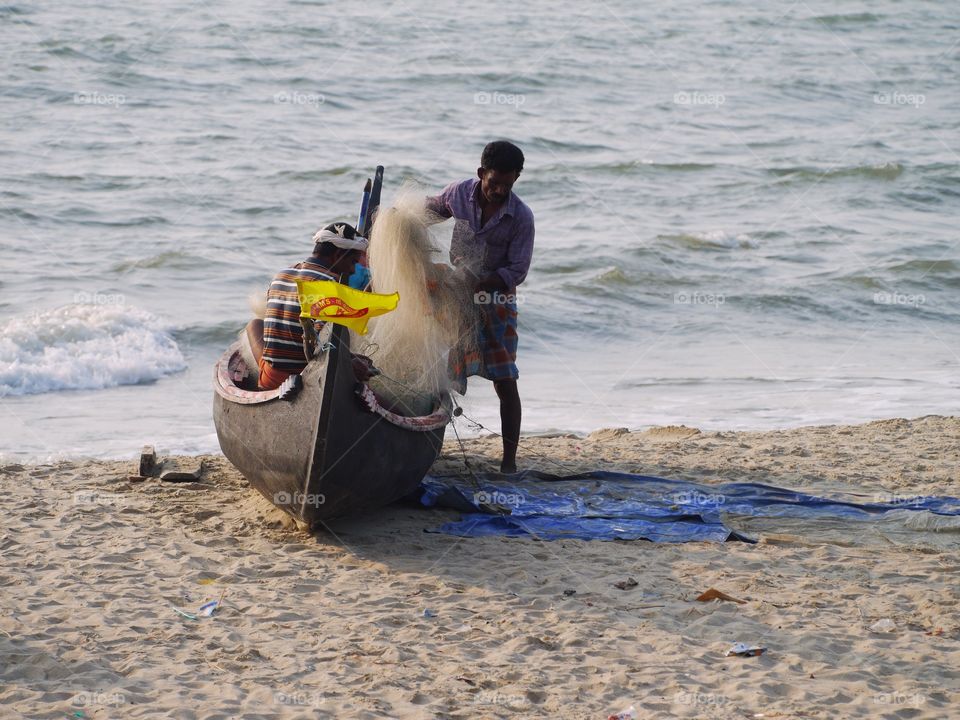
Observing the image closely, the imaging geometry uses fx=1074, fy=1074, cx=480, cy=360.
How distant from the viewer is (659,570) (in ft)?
16.1

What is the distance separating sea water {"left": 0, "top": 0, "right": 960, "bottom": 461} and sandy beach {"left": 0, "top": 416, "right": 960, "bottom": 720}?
5.08 ft

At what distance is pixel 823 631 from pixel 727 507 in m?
1.62

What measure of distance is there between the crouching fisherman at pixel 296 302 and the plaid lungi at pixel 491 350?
75 cm

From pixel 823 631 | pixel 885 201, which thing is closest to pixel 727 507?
pixel 823 631

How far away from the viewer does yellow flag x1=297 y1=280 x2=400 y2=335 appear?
4527 millimetres

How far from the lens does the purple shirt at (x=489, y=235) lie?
5766 mm

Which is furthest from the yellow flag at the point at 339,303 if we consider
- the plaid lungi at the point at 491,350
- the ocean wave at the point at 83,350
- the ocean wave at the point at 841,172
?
the ocean wave at the point at 841,172

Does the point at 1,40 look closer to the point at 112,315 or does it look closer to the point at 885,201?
the point at 112,315

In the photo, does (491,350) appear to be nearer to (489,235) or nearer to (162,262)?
(489,235)

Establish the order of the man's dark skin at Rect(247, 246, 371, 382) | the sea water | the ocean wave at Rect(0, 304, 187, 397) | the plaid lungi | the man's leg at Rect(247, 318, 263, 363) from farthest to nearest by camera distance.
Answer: the sea water < the ocean wave at Rect(0, 304, 187, 397) < the plaid lungi < the man's leg at Rect(247, 318, 263, 363) < the man's dark skin at Rect(247, 246, 371, 382)

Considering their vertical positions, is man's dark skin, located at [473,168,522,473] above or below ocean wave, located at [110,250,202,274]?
above

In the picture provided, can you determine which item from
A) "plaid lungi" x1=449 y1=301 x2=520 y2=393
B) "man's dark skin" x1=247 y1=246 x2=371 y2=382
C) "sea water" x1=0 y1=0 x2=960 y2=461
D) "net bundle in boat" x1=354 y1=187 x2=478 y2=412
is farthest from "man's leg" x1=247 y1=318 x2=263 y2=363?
"sea water" x1=0 y1=0 x2=960 y2=461

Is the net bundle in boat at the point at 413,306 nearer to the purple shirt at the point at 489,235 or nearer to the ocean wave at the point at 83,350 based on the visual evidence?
the purple shirt at the point at 489,235

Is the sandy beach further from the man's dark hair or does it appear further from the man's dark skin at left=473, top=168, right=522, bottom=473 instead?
the man's dark hair
